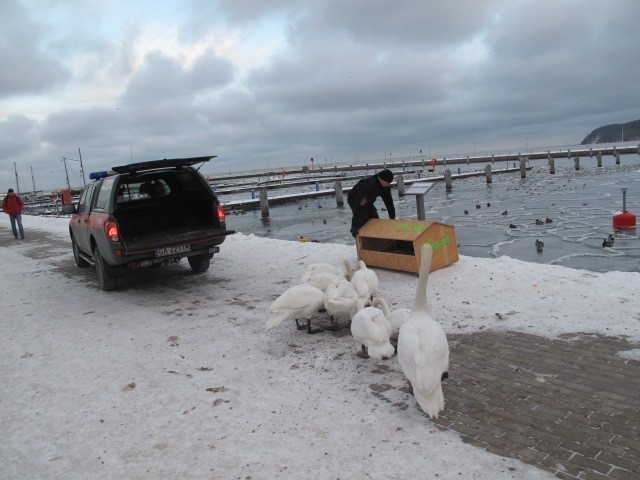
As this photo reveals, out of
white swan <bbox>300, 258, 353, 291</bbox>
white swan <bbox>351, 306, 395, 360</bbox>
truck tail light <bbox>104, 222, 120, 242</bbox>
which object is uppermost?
truck tail light <bbox>104, 222, 120, 242</bbox>

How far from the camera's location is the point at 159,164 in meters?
8.39

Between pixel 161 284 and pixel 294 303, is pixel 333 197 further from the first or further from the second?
pixel 294 303

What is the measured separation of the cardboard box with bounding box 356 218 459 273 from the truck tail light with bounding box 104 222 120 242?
4217 millimetres

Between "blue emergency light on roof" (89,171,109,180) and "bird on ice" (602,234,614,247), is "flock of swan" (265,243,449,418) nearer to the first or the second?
"blue emergency light on roof" (89,171,109,180)

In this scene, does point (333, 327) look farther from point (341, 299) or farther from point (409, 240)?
point (409, 240)

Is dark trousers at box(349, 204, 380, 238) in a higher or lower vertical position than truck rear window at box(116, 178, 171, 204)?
lower

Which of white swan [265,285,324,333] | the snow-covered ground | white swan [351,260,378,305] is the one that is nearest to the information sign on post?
the snow-covered ground

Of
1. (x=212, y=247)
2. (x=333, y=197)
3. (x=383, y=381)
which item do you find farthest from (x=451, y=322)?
(x=333, y=197)

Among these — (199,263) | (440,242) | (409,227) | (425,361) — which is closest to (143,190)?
(199,263)

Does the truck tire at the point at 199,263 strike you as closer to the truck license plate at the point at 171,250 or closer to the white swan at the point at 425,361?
the truck license plate at the point at 171,250

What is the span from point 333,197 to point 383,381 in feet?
117

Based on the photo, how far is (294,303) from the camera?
5664 mm

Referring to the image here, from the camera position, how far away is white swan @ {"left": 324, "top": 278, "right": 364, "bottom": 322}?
5773 millimetres

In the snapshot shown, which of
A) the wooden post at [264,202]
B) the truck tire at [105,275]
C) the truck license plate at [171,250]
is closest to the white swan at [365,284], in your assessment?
the truck license plate at [171,250]
